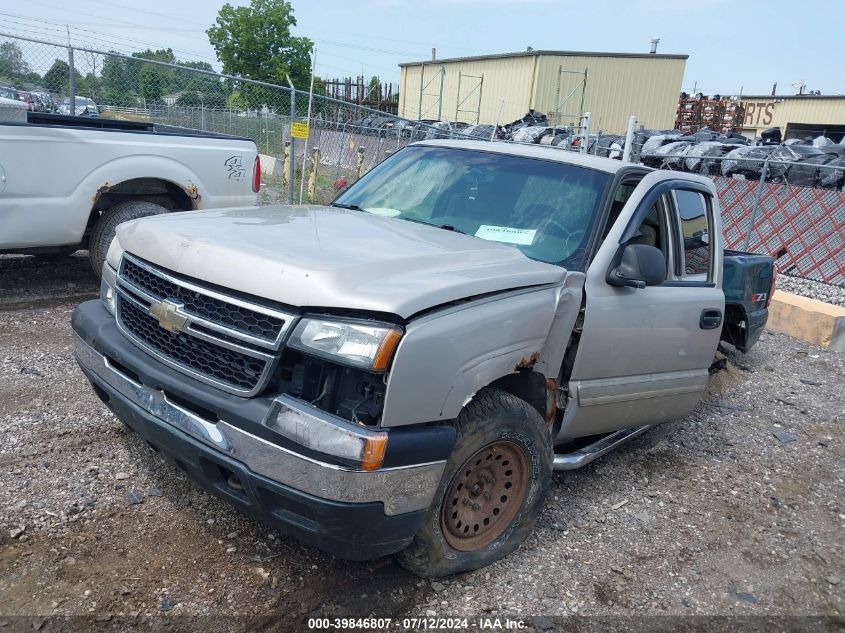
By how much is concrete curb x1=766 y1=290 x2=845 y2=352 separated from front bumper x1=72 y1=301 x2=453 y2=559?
6919 millimetres

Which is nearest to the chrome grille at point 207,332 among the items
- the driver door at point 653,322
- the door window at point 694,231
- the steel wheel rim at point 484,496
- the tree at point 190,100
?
the steel wheel rim at point 484,496

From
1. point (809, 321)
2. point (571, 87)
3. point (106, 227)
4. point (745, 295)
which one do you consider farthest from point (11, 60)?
point (571, 87)

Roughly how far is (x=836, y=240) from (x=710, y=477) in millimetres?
8654

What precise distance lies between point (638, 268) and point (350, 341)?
5.40 feet

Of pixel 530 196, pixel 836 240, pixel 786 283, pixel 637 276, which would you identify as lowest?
pixel 786 283

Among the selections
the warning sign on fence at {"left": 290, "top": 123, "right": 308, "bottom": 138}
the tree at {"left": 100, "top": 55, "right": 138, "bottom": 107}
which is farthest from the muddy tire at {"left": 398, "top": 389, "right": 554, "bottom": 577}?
the tree at {"left": 100, "top": 55, "right": 138, "bottom": 107}

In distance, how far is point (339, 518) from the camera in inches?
95.8

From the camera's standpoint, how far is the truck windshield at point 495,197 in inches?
141

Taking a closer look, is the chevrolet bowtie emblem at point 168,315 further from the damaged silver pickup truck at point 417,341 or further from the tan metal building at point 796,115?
the tan metal building at point 796,115

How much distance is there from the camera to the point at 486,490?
3125 millimetres

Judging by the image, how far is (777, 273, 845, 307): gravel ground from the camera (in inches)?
414

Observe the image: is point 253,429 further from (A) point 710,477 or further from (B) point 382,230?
(A) point 710,477

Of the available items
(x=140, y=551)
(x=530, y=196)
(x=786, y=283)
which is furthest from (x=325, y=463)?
(x=786, y=283)

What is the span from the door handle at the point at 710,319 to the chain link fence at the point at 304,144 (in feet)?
22.0
